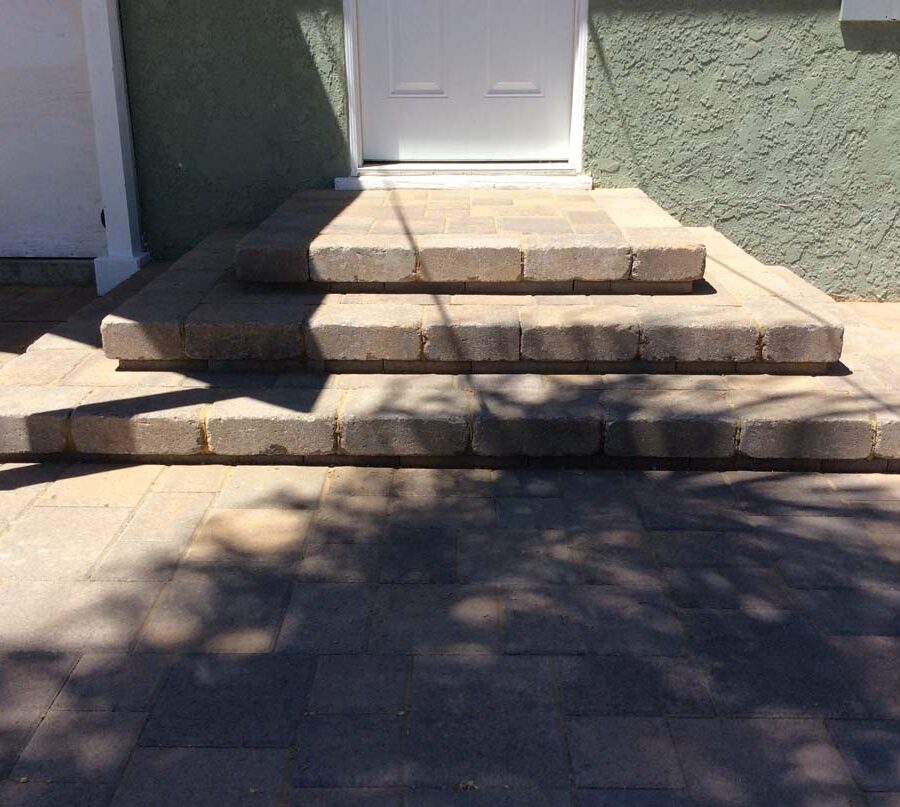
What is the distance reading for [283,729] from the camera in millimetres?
2711

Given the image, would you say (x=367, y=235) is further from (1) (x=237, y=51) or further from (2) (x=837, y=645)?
(2) (x=837, y=645)

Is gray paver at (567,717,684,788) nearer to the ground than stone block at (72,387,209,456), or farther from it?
nearer to the ground

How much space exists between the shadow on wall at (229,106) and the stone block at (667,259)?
223cm

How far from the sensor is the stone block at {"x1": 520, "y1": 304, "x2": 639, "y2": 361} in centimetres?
450

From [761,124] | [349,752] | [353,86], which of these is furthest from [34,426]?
[761,124]

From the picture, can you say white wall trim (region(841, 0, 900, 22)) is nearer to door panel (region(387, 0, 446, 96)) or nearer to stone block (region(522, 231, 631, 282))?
stone block (region(522, 231, 631, 282))

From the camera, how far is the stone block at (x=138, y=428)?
4.21 meters

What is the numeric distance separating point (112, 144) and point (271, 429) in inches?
111

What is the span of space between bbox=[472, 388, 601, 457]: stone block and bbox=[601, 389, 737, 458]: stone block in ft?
0.27

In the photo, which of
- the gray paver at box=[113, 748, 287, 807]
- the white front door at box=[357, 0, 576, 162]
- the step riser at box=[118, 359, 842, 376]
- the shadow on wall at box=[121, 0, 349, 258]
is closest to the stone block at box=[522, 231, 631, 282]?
the step riser at box=[118, 359, 842, 376]

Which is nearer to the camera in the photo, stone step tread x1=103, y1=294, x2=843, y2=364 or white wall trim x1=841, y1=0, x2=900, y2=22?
stone step tread x1=103, y1=294, x2=843, y2=364

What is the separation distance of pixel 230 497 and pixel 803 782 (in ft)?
A: 8.02

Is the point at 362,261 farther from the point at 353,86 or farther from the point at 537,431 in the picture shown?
the point at 353,86

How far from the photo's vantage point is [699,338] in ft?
14.9
